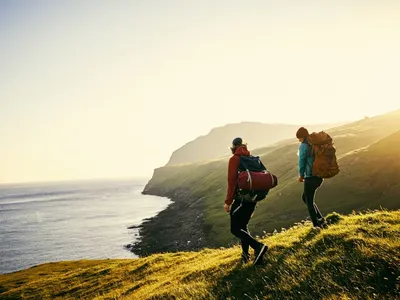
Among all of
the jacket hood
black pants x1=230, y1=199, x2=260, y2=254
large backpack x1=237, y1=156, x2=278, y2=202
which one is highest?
the jacket hood

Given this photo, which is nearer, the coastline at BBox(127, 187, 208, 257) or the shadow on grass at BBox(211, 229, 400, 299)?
the shadow on grass at BBox(211, 229, 400, 299)

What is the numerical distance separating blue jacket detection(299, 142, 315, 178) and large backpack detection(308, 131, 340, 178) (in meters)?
0.16

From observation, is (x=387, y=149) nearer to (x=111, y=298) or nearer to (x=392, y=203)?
(x=392, y=203)

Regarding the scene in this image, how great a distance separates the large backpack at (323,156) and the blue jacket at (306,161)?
16 cm

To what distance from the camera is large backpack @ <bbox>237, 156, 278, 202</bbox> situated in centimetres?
975

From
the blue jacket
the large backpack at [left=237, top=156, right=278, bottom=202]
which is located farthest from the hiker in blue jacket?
the large backpack at [left=237, top=156, right=278, bottom=202]

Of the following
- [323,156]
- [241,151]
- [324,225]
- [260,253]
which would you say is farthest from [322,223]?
[241,151]

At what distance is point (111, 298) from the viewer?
1741 cm

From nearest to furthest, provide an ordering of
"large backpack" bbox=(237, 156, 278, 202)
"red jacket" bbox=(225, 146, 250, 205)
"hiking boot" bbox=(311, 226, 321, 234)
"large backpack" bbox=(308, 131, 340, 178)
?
"large backpack" bbox=(237, 156, 278, 202)
"red jacket" bbox=(225, 146, 250, 205)
"large backpack" bbox=(308, 131, 340, 178)
"hiking boot" bbox=(311, 226, 321, 234)

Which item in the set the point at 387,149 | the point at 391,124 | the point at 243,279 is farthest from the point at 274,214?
the point at 391,124

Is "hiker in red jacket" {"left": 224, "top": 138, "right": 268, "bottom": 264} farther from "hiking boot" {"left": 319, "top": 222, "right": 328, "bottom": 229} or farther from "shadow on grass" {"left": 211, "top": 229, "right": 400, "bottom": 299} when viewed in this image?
"hiking boot" {"left": 319, "top": 222, "right": 328, "bottom": 229}

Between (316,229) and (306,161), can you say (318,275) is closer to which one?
(316,229)

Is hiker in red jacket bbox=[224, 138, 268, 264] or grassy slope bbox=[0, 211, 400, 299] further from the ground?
hiker in red jacket bbox=[224, 138, 268, 264]

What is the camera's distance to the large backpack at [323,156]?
1162 centimetres
